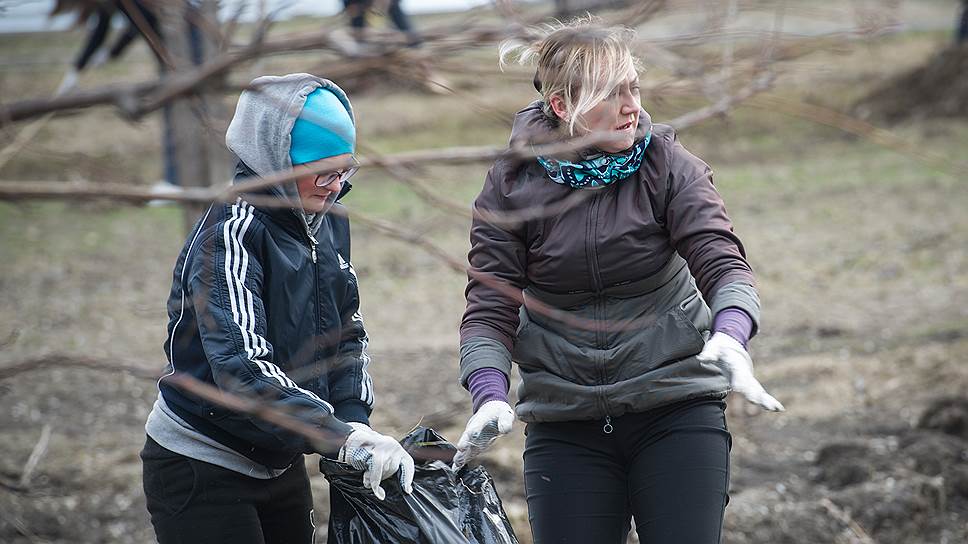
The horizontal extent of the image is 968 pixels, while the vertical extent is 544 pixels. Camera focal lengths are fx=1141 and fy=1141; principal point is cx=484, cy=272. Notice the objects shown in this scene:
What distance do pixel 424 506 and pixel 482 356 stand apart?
34cm

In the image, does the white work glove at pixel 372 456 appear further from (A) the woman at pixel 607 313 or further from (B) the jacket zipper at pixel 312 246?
(B) the jacket zipper at pixel 312 246

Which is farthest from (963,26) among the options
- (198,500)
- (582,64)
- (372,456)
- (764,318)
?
(198,500)

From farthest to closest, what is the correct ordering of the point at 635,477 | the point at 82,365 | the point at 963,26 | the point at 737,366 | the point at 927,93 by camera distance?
the point at 963,26 → the point at 927,93 → the point at 635,477 → the point at 737,366 → the point at 82,365

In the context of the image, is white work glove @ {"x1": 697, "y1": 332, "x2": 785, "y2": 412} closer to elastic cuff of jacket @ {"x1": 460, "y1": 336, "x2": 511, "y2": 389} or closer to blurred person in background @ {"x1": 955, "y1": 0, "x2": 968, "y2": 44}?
elastic cuff of jacket @ {"x1": 460, "y1": 336, "x2": 511, "y2": 389}

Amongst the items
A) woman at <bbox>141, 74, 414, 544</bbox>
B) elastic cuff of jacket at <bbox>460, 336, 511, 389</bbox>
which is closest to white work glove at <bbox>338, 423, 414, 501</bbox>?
woman at <bbox>141, 74, 414, 544</bbox>

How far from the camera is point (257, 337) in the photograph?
2268mm

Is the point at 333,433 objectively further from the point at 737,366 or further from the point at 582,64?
the point at 582,64

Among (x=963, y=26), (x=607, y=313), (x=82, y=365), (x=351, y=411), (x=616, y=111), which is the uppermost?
(x=82, y=365)

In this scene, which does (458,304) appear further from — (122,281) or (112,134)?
(112,134)

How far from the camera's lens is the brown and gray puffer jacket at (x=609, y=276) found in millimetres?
2430

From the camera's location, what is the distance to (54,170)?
11320 mm

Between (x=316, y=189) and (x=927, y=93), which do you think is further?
(x=927, y=93)

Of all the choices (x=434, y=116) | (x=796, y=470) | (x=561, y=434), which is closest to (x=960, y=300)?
(x=796, y=470)

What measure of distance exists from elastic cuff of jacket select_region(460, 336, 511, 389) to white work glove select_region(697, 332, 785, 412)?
0.48 m
